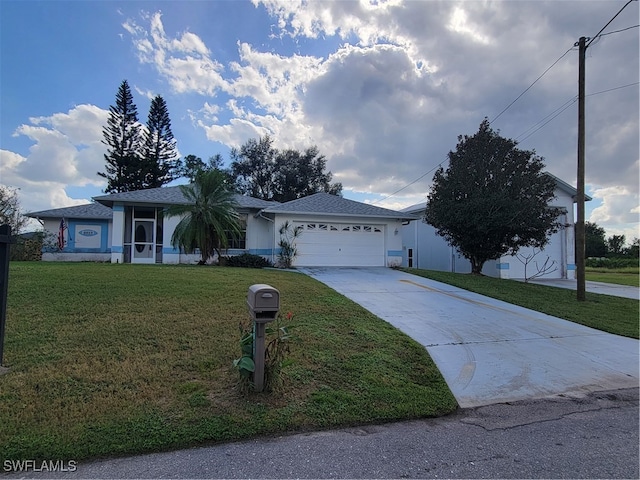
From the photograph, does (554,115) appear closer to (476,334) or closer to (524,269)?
(524,269)

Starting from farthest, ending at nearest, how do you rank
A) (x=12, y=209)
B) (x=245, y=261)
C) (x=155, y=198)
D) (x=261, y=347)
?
1. (x=12, y=209)
2. (x=155, y=198)
3. (x=245, y=261)
4. (x=261, y=347)

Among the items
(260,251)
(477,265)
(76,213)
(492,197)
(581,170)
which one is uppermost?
(581,170)

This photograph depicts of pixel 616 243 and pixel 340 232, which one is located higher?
pixel 616 243

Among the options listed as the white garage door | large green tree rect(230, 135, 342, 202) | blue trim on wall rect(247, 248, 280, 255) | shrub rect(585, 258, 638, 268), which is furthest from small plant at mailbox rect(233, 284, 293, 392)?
shrub rect(585, 258, 638, 268)

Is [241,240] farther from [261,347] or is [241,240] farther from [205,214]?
[261,347]

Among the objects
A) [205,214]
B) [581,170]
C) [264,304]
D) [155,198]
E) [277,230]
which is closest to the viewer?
[264,304]

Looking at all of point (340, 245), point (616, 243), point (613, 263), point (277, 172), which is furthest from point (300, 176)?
point (616, 243)

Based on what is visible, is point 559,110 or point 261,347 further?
point 559,110

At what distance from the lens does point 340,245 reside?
1688 cm

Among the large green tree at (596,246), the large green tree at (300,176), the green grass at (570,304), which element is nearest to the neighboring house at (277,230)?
the green grass at (570,304)

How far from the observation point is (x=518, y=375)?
477cm

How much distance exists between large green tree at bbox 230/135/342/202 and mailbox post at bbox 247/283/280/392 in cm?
3211

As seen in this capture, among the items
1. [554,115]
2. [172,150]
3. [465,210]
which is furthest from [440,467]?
[172,150]

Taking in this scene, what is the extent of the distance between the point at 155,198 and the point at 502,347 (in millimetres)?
15579
